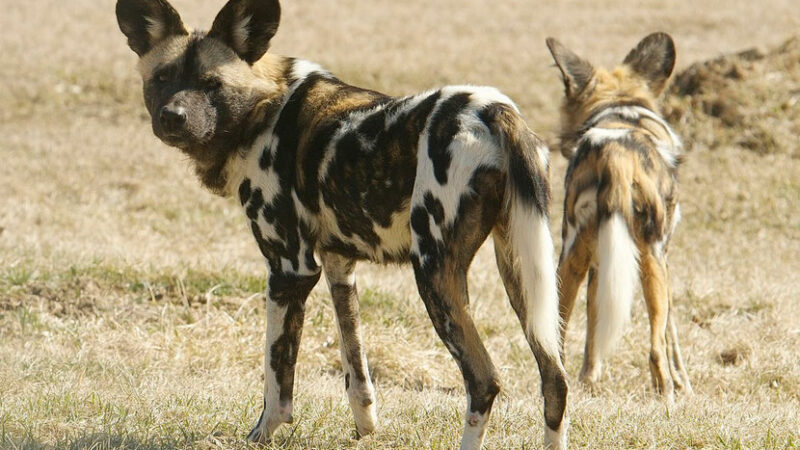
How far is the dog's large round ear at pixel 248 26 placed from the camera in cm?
418

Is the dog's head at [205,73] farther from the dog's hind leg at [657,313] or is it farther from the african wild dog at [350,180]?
the dog's hind leg at [657,313]

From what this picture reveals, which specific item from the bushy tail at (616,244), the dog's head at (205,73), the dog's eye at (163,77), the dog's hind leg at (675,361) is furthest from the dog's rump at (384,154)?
the dog's hind leg at (675,361)

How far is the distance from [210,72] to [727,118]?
8.10 m

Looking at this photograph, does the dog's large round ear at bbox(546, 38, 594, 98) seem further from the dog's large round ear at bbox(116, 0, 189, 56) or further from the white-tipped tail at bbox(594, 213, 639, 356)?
the dog's large round ear at bbox(116, 0, 189, 56)

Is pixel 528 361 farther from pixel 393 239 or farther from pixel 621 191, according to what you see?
pixel 393 239

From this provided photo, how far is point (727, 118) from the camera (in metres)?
11.1

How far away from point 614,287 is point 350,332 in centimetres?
109

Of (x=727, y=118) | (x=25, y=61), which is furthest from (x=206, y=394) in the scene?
(x=25, y=61)

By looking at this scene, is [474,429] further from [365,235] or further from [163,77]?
[163,77]

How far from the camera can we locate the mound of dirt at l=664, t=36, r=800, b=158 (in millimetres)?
10789

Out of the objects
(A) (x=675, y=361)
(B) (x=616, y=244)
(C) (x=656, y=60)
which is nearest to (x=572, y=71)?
(C) (x=656, y=60)

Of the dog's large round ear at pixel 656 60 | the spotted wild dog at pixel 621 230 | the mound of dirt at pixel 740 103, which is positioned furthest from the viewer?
the mound of dirt at pixel 740 103

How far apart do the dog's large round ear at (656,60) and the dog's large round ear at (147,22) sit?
3.47 metres

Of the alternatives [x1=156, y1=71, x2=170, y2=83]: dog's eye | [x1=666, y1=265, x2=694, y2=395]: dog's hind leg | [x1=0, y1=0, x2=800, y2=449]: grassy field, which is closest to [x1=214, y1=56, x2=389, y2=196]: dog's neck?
[x1=156, y1=71, x2=170, y2=83]: dog's eye
